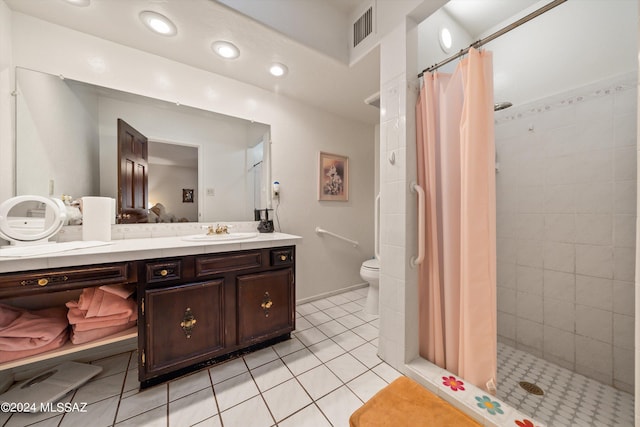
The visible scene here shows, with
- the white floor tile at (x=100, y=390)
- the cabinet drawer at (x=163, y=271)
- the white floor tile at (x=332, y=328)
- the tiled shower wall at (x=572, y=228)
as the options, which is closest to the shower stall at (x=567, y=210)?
the tiled shower wall at (x=572, y=228)

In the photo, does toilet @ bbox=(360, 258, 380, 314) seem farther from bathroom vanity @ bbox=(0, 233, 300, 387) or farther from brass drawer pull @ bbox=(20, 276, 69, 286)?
brass drawer pull @ bbox=(20, 276, 69, 286)

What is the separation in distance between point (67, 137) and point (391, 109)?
2.20m

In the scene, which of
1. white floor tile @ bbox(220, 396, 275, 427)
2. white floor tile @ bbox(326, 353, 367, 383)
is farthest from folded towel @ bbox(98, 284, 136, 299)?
white floor tile @ bbox(326, 353, 367, 383)

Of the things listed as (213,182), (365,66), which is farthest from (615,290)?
(213,182)

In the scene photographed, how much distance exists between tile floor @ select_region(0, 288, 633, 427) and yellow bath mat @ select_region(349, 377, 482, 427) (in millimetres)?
105

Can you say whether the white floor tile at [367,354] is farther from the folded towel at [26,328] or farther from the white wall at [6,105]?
the white wall at [6,105]

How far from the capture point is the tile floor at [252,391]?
1.11 m

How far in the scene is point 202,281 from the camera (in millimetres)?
→ 1400

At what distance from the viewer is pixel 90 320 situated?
1227 mm

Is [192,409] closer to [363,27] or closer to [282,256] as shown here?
[282,256]

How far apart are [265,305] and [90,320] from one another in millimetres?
970

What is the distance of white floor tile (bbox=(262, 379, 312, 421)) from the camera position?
1161 millimetres

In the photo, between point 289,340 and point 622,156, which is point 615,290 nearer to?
point 622,156

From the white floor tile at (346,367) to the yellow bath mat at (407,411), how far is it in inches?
9.2
